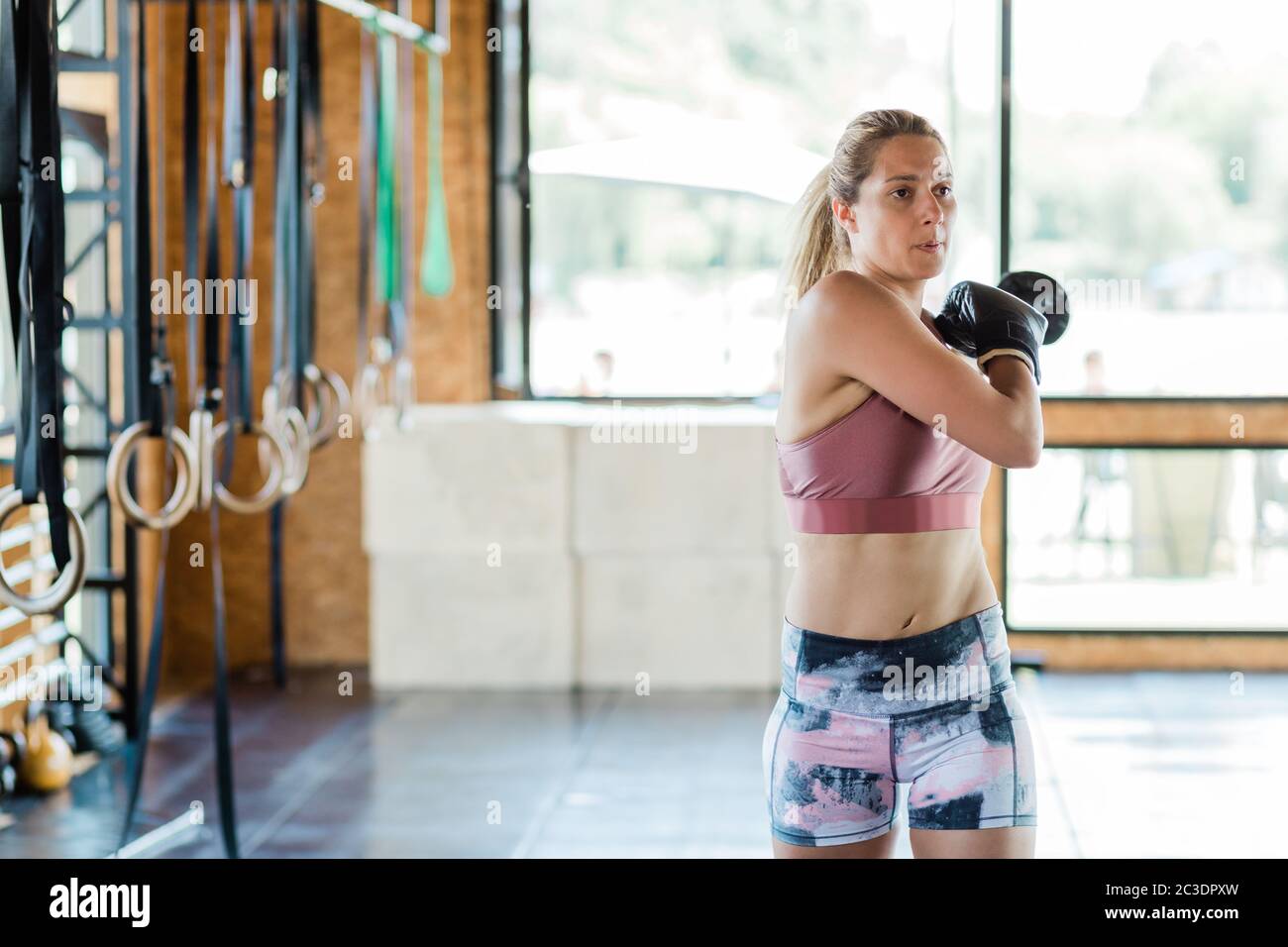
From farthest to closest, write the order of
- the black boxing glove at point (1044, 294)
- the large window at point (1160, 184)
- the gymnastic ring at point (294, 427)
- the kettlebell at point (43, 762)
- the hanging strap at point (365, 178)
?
the large window at point (1160, 184) < the hanging strap at point (365, 178) < the kettlebell at point (43, 762) < the gymnastic ring at point (294, 427) < the black boxing glove at point (1044, 294)

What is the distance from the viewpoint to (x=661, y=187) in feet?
19.6

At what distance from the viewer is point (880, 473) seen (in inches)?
71.3

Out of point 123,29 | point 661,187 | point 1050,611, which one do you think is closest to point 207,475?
point 123,29

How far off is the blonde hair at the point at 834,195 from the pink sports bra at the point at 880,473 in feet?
0.82

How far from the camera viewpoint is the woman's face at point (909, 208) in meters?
1.82

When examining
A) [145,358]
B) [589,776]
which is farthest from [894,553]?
[589,776]

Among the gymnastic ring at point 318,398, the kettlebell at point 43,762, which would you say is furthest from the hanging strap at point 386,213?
the kettlebell at point 43,762

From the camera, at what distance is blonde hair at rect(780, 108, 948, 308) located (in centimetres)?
Answer: 185

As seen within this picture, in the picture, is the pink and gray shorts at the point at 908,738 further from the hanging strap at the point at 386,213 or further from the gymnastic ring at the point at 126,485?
the hanging strap at the point at 386,213

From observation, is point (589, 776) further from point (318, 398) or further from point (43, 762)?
point (43, 762)

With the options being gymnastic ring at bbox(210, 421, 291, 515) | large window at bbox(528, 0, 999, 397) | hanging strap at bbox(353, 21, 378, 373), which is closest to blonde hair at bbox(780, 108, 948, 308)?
gymnastic ring at bbox(210, 421, 291, 515)

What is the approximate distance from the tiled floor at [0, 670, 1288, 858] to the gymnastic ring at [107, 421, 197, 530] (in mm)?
1012

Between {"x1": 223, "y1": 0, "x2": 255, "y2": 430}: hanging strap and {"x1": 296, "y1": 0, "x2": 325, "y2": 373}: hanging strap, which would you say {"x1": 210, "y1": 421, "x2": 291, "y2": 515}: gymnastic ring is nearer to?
{"x1": 223, "y1": 0, "x2": 255, "y2": 430}: hanging strap
